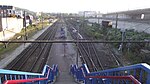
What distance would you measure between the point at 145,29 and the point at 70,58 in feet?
37.5

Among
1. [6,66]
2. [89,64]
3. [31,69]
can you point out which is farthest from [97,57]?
[6,66]

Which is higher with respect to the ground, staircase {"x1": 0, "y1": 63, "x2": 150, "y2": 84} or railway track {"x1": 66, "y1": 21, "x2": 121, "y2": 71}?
staircase {"x1": 0, "y1": 63, "x2": 150, "y2": 84}

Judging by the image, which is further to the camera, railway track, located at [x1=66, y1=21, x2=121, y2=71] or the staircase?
railway track, located at [x1=66, y1=21, x2=121, y2=71]

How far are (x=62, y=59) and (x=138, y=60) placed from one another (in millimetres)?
7104

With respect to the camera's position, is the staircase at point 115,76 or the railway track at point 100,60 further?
the railway track at point 100,60

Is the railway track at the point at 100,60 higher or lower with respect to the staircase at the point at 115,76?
lower

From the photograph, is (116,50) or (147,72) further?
(116,50)

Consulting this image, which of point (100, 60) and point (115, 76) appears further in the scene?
point (100, 60)

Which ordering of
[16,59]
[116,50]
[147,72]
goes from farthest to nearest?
[116,50] → [16,59] → [147,72]

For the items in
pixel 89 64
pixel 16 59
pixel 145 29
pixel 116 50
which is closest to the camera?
pixel 89 64

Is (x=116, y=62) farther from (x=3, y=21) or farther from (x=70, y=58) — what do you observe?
(x=3, y=21)

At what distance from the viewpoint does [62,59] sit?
750 inches

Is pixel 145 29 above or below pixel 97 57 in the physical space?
above

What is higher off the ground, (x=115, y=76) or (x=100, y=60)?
(x=115, y=76)
